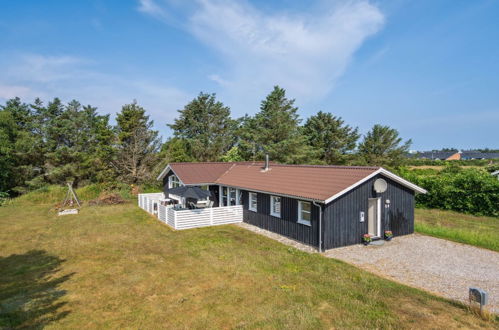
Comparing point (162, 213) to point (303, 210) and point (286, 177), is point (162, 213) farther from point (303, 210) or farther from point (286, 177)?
point (303, 210)

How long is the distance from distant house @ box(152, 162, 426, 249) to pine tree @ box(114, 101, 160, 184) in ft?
65.4

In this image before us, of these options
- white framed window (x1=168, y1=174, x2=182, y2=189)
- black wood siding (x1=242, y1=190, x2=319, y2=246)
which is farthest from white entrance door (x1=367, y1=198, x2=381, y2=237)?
white framed window (x1=168, y1=174, x2=182, y2=189)

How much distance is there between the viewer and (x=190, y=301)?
6.98m

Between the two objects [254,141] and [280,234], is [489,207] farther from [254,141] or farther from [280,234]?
[254,141]

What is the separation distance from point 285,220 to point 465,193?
14499mm

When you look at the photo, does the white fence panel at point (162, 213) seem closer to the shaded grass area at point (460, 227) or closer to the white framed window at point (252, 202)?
the white framed window at point (252, 202)

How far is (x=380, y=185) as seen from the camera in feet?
39.3

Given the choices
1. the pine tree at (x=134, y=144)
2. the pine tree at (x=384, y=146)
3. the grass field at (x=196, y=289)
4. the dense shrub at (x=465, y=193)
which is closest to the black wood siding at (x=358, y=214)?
the grass field at (x=196, y=289)

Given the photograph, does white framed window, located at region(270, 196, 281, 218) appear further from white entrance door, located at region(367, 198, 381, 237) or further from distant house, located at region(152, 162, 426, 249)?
white entrance door, located at region(367, 198, 381, 237)

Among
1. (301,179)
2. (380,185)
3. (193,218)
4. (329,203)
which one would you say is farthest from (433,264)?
(193,218)

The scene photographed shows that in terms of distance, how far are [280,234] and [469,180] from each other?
14693mm

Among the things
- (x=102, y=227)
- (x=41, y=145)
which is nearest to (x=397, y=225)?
(x=102, y=227)

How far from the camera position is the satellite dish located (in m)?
11.9

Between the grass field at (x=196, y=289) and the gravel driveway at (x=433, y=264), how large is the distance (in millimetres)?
863
